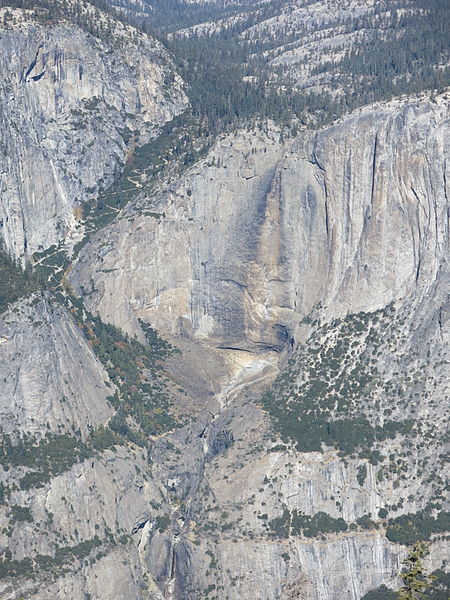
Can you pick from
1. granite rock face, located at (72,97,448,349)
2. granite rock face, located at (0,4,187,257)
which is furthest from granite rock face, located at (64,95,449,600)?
granite rock face, located at (0,4,187,257)

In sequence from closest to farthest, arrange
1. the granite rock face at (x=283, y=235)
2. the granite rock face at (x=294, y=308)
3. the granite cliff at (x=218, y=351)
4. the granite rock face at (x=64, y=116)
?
the granite cliff at (x=218, y=351)
the granite rock face at (x=294, y=308)
the granite rock face at (x=283, y=235)
the granite rock face at (x=64, y=116)

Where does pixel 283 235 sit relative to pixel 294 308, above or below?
above

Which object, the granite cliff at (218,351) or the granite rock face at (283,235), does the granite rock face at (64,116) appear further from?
the granite rock face at (283,235)

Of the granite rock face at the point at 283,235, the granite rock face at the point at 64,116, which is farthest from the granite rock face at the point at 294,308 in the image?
the granite rock face at the point at 64,116

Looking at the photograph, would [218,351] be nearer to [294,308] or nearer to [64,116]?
[294,308]

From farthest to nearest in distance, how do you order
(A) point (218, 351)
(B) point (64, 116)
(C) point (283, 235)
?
(B) point (64, 116) → (A) point (218, 351) → (C) point (283, 235)

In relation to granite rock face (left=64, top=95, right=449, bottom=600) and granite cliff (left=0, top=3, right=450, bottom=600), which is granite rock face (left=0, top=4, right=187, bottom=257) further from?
granite rock face (left=64, top=95, right=449, bottom=600)

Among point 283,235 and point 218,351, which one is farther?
point 218,351

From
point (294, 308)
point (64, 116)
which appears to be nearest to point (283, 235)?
point (294, 308)
